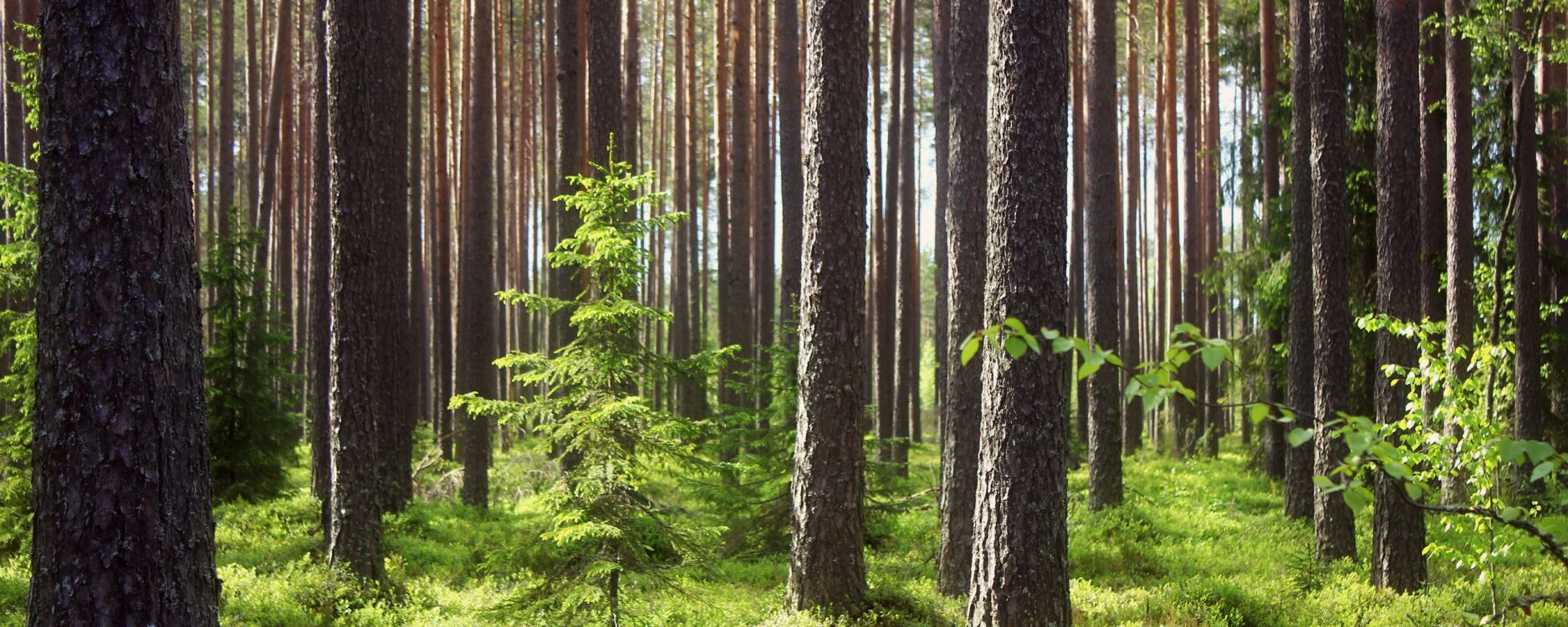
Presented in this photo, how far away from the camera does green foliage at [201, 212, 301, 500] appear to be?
1342 centimetres

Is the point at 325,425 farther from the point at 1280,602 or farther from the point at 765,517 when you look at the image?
the point at 1280,602

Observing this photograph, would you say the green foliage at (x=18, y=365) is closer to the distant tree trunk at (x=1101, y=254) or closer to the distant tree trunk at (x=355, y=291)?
the distant tree trunk at (x=355, y=291)

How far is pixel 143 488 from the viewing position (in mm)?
4328

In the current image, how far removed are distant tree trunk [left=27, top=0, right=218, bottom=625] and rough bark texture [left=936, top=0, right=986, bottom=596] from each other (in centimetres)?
687

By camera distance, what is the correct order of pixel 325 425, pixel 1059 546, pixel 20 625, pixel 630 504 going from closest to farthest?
pixel 1059 546, pixel 630 504, pixel 20 625, pixel 325 425

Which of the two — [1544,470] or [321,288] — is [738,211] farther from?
[1544,470]

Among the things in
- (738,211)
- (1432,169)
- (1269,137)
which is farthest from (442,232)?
(1432,169)

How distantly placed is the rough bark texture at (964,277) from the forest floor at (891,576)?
0.65 m

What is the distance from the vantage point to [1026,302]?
6883mm

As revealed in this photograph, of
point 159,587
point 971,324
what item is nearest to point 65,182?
point 159,587

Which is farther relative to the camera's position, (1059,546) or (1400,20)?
(1400,20)

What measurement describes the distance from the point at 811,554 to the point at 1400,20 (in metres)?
7.57

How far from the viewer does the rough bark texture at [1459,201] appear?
12.2m

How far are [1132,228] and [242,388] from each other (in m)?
22.9
